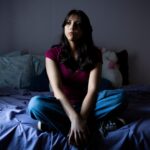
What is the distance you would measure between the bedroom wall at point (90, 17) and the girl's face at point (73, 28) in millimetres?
1058

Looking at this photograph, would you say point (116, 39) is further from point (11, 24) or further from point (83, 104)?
point (83, 104)

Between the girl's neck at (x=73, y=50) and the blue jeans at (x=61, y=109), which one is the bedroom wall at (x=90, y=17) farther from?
the blue jeans at (x=61, y=109)

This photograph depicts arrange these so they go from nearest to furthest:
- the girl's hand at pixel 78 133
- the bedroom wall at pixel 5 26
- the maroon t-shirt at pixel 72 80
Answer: the girl's hand at pixel 78 133 → the maroon t-shirt at pixel 72 80 → the bedroom wall at pixel 5 26

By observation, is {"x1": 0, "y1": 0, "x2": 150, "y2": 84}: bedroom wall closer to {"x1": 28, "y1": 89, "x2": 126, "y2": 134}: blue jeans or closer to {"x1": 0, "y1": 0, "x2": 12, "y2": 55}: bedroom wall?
{"x1": 0, "y1": 0, "x2": 12, "y2": 55}: bedroom wall

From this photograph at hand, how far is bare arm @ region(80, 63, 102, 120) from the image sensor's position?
1769 mm

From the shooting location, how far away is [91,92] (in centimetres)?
187

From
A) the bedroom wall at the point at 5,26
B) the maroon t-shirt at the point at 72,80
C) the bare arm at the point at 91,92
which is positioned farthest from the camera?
the bedroom wall at the point at 5,26

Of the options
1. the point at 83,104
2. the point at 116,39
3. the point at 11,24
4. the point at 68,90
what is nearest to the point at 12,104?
the point at 68,90

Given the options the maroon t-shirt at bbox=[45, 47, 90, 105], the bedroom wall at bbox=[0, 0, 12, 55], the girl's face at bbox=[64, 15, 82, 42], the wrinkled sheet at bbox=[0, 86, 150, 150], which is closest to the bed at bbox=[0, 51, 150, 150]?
the wrinkled sheet at bbox=[0, 86, 150, 150]

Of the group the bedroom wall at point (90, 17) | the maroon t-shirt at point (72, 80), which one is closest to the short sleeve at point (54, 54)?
the maroon t-shirt at point (72, 80)

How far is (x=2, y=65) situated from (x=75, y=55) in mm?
913

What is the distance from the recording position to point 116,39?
3.08 meters

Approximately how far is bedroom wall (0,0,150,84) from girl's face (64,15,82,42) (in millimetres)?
1058

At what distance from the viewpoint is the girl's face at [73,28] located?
1.97 m
